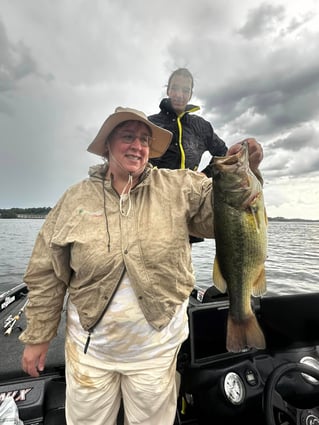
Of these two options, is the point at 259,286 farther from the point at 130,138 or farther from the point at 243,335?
the point at 130,138

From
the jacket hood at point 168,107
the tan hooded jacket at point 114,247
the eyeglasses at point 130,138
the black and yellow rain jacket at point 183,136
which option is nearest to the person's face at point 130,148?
the eyeglasses at point 130,138

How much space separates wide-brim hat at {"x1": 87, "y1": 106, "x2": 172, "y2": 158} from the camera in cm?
200

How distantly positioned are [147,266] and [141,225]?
0.88 ft

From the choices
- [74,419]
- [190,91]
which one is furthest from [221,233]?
[190,91]

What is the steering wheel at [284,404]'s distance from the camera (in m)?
1.73

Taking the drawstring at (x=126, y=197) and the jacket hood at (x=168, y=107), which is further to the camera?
the jacket hood at (x=168, y=107)

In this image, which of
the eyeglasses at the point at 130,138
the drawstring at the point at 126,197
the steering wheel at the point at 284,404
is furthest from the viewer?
the eyeglasses at the point at 130,138

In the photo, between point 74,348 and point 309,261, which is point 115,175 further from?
point 309,261

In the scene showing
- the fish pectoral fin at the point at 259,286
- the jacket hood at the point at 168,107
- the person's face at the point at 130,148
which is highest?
the jacket hood at the point at 168,107

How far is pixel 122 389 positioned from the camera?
203 centimetres

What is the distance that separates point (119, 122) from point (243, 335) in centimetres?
169

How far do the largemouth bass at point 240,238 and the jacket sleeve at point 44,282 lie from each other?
1.08 meters

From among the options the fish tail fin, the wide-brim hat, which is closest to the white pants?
the fish tail fin

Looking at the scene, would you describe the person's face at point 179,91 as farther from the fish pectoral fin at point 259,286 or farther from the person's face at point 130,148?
the fish pectoral fin at point 259,286
